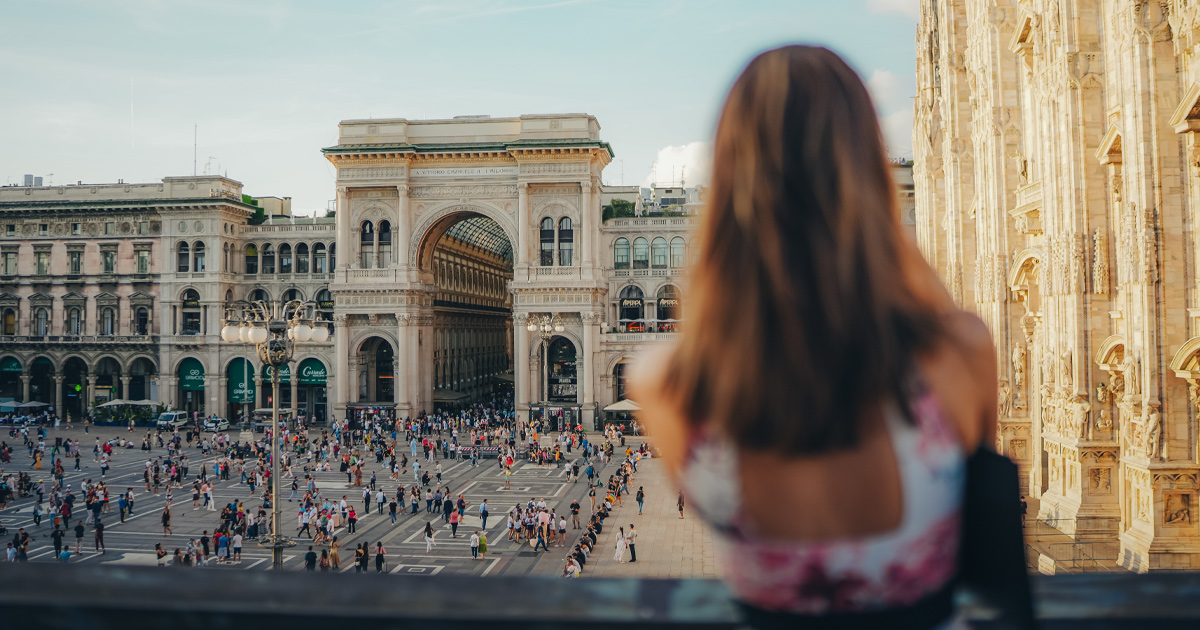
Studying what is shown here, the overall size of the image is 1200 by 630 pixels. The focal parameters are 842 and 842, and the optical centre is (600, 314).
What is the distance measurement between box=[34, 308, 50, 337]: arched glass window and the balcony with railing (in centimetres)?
7404

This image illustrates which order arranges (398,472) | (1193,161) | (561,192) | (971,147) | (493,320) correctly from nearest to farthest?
(1193,161) → (971,147) → (398,472) → (561,192) → (493,320)

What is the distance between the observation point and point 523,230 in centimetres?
5750

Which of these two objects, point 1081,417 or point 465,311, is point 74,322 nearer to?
point 465,311

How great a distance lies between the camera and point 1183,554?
16.1 m

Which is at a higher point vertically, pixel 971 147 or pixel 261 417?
pixel 971 147

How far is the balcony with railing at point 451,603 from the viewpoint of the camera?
179 cm

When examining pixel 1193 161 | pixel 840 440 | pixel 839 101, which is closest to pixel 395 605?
pixel 840 440

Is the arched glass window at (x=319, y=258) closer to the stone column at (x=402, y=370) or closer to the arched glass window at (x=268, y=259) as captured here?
the arched glass window at (x=268, y=259)

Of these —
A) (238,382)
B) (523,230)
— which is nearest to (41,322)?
(238,382)

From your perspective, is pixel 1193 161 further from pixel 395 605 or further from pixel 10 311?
pixel 10 311

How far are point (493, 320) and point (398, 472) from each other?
4241 cm

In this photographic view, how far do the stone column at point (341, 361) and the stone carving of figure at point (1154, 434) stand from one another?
50.6 metres

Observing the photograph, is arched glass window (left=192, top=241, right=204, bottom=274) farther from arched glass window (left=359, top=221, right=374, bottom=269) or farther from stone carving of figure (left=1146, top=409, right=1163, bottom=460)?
stone carving of figure (left=1146, top=409, right=1163, bottom=460)

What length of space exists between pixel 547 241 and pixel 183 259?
27.5 m
